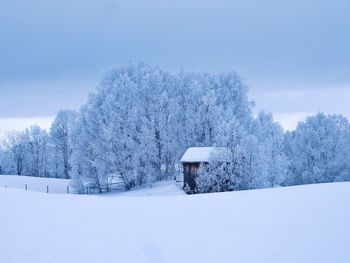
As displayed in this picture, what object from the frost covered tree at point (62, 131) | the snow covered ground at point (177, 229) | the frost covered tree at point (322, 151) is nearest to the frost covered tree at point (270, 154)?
the frost covered tree at point (322, 151)

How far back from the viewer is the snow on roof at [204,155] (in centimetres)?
3028

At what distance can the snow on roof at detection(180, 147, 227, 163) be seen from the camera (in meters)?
30.3

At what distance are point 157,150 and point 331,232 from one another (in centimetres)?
2978

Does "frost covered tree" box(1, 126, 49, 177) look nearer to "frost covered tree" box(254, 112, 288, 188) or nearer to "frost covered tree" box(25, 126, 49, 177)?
"frost covered tree" box(25, 126, 49, 177)

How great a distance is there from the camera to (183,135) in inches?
1703

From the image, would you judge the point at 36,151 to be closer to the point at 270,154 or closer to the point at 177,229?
the point at 270,154

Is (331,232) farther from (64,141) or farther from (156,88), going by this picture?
(64,141)

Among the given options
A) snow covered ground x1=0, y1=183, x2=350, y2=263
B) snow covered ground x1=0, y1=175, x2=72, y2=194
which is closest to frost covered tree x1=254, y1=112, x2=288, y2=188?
snow covered ground x1=0, y1=183, x2=350, y2=263

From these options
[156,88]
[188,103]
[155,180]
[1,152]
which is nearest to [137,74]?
[156,88]

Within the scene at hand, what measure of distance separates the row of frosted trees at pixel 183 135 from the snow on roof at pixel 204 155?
729mm

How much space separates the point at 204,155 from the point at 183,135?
1079cm

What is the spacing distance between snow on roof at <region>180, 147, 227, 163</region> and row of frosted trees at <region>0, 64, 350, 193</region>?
0.73 m

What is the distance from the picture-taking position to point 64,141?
61.0 metres

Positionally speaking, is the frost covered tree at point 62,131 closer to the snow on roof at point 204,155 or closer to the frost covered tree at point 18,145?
the frost covered tree at point 18,145
